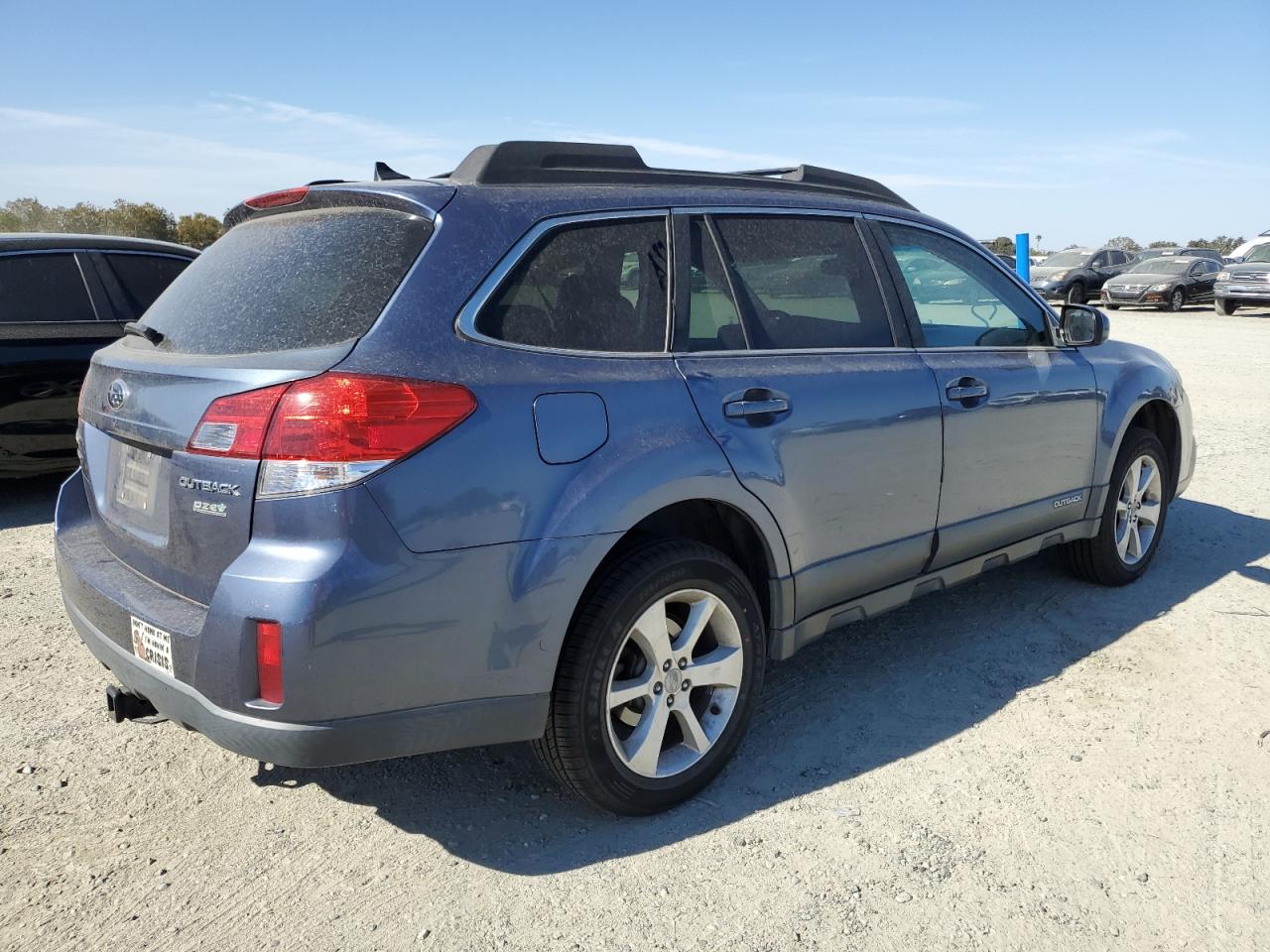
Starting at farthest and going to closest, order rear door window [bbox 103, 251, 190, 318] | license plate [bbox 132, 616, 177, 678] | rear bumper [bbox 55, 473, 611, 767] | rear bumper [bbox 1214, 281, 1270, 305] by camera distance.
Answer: rear bumper [bbox 1214, 281, 1270, 305] < rear door window [bbox 103, 251, 190, 318] < license plate [bbox 132, 616, 177, 678] < rear bumper [bbox 55, 473, 611, 767]

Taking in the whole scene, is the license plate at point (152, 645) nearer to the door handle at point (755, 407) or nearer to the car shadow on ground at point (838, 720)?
the car shadow on ground at point (838, 720)

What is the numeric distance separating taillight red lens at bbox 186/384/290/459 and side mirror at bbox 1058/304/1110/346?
3.41 metres

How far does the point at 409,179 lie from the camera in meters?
2.99

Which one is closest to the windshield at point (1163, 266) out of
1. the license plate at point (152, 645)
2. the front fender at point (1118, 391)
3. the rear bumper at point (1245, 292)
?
the rear bumper at point (1245, 292)

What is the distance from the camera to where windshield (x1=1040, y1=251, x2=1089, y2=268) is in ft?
95.1

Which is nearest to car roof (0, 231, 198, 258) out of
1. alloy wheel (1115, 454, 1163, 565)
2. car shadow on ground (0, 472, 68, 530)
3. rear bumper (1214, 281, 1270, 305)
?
car shadow on ground (0, 472, 68, 530)

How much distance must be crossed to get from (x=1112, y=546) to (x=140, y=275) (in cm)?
621

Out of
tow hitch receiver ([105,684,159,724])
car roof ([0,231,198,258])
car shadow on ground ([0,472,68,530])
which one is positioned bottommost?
car shadow on ground ([0,472,68,530])

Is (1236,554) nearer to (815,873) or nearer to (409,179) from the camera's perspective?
(815,873)

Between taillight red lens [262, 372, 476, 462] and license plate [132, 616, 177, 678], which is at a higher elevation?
taillight red lens [262, 372, 476, 462]

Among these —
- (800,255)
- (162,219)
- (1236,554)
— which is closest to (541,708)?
(800,255)

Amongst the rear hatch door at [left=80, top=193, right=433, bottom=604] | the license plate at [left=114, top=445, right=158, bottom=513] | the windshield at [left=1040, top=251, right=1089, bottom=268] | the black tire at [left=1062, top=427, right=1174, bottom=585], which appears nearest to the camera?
the rear hatch door at [left=80, top=193, right=433, bottom=604]

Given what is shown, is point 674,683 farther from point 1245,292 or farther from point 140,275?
point 1245,292

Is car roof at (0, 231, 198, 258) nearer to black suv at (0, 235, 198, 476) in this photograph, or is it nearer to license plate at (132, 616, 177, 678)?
black suv at (0, 235, 198, 476)
